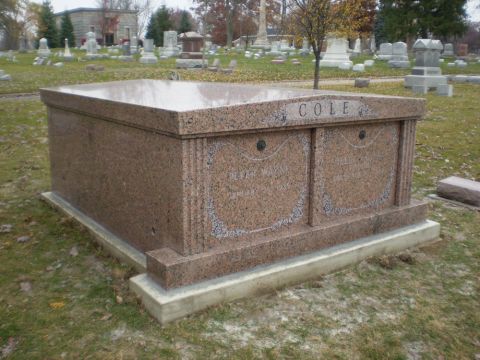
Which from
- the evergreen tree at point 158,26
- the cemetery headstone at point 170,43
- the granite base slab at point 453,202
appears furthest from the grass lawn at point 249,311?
the evergreen tree at point 158,26

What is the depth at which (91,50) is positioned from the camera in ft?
112

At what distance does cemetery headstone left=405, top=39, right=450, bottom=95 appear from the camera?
17.5 m

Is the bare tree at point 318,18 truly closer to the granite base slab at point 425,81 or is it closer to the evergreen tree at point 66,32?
the granite base slab at point 425,81

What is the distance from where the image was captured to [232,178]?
383 centimetres

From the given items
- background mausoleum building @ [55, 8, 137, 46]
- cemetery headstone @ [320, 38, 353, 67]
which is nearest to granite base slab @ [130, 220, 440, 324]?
cemetery headstone @ [320, 38, 353, 67]

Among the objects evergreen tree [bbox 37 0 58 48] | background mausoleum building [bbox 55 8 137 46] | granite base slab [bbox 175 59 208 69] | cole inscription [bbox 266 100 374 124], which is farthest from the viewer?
Result: background mausoleum building [bbox 55 8 137 46]

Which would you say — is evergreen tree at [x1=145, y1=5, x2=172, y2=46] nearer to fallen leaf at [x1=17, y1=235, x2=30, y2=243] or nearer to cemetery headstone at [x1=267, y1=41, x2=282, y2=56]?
cemetery headstone at [x1=267, y1=41, x2=282, y2=56]

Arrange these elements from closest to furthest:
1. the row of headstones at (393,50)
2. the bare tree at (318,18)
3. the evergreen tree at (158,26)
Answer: the bare tree at (318,18)
the row of headstones at (393,50)
the evergreen tree at (158,26)

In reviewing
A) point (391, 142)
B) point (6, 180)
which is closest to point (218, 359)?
point (391, 142)

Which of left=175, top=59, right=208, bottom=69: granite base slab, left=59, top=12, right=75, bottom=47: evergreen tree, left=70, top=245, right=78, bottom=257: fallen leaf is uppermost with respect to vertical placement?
left=59, top=12, right=75, bottom=47: evergreen tree

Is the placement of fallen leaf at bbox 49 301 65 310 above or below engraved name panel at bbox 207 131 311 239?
below

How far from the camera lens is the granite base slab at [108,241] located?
4176 millimetres

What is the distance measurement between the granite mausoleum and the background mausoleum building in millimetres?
67070

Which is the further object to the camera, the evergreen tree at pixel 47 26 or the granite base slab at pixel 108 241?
the evergreen tree at pixel 47 26
